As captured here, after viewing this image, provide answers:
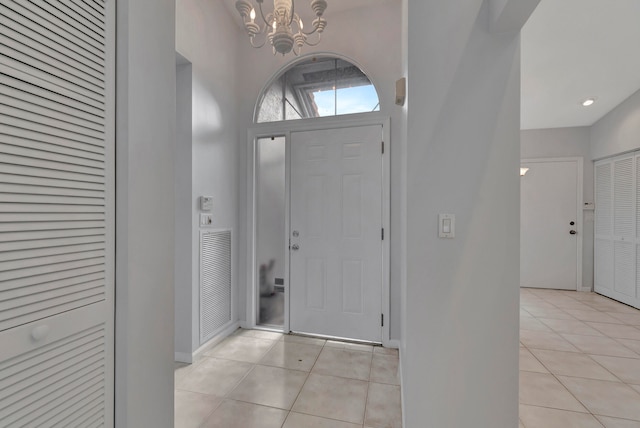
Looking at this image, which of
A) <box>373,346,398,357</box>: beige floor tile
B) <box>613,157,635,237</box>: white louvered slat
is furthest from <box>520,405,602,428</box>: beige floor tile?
<box>613,157,635,237</box>: white louvered slat

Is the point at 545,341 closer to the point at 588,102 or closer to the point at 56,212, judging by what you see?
the point at 588,102

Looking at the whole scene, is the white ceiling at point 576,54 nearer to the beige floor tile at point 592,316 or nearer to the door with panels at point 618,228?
the door with panels at point 618,228

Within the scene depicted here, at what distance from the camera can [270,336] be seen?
2852 mm

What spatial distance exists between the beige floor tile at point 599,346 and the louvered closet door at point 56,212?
12.1 ft

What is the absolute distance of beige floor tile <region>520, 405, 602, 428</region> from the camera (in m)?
1.66

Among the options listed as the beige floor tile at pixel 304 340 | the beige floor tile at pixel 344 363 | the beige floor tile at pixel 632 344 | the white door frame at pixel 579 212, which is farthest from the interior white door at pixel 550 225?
the beige floor tile at pixel 304 340

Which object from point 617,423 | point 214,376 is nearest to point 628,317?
point 617,423

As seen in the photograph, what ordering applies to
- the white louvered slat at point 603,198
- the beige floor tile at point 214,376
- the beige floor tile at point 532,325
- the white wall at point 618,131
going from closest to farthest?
the beige floor tile at point 214,376, the beige floor tile at point 532,325, the white wall at point 618,131, the white louvered slat at point 603,198

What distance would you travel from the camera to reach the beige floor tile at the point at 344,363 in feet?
7.17

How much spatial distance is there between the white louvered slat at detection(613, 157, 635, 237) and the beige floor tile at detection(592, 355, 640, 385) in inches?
95.3

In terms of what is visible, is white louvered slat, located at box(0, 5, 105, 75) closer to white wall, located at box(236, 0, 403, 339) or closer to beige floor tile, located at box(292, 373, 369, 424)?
beige floor tile, located at box(292, 373, 369, 424)

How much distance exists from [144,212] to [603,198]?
6090 mm

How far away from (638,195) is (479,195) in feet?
14.1

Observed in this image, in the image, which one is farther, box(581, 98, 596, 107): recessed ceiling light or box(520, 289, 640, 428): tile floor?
box(581, 98, 596, 107): recessed ceiling light
